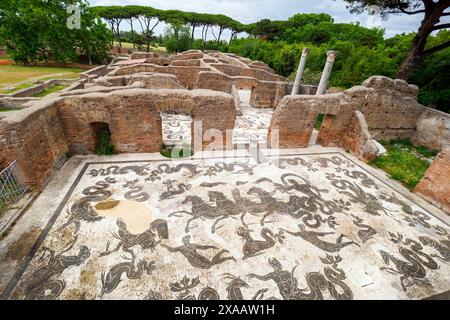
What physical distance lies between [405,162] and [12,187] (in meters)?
14.0

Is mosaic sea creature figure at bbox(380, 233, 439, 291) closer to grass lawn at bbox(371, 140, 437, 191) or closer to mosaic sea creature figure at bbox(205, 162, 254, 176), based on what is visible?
grass lawn at bbox(371, 140, 437, 191)

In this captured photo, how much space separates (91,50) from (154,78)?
24.3 metres

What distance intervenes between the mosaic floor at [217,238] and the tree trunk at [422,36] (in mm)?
9910

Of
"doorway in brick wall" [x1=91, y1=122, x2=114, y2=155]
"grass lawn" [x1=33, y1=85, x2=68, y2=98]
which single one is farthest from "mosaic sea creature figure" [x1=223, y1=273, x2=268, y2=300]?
"grass lawn" [x1=33, y1=85, x2=68, y2=98]

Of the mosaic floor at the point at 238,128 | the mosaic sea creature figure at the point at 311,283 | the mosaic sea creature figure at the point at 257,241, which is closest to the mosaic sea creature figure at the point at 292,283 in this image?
the mosaic sea creature figure at the point at 311,283

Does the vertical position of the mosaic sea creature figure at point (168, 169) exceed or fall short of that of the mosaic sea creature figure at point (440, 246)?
it exceeds it

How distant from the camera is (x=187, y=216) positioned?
5195mm

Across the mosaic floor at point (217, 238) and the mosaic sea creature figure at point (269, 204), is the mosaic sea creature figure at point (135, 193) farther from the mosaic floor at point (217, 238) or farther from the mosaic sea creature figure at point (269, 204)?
the mosaic sea creature figure at point (269, 204)

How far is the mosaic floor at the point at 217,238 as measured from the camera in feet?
12.4

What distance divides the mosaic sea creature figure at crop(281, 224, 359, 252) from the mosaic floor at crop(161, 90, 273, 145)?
481 cm

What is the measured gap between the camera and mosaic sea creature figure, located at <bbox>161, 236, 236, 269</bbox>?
4145 millimetres

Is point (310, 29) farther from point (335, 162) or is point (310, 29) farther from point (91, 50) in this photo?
point (335, 162)

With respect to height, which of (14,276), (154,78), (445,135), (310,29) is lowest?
(14,276)

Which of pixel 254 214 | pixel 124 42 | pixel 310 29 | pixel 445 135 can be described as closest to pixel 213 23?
pixel 310 29
